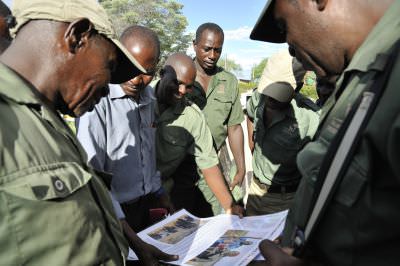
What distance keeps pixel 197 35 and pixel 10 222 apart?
311cm

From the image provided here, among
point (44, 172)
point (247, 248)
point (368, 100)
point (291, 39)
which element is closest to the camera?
point (368, 100)

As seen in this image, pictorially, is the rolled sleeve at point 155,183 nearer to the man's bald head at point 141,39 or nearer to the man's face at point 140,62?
the man's face at point 140,62

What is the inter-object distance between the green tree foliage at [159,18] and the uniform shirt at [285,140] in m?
25.3

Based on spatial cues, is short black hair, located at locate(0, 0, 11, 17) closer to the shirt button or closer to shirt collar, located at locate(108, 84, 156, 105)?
shirt collar, located at locate(108, 84, 156, 105)

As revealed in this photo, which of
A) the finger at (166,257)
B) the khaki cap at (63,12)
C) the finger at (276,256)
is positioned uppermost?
the khaki cap at (63,12)

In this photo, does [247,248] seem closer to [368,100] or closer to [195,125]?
[368,100]

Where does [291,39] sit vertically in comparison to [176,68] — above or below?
above

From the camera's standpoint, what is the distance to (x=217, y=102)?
11.4ft

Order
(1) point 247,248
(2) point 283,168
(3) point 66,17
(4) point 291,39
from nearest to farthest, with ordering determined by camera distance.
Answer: (3) point 66,17 < (4) point 291,39 < (1) point 247,248 < (2) point 283,168

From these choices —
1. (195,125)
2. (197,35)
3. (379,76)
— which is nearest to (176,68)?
(195,125)

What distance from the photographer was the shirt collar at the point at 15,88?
893 millimetres

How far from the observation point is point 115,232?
1.10m

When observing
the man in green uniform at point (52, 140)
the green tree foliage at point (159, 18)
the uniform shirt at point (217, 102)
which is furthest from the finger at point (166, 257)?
the green tree foliage at point (159, 18)

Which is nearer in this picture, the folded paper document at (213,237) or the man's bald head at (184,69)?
the folded paper document at (213,237)
